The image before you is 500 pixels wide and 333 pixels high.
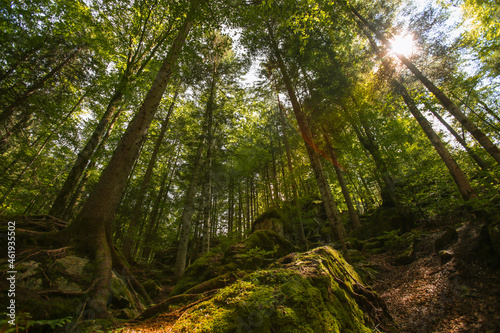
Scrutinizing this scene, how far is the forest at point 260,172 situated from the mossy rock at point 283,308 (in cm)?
2

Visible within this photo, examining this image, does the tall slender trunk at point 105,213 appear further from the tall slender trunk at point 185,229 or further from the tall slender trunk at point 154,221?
the tall slender trunk at point 154,221

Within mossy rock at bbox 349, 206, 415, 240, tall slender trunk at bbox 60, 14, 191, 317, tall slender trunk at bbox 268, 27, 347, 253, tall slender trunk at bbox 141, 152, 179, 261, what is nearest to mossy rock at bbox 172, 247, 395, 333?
tall slender trunk at bbox 60, 14, 191, 317

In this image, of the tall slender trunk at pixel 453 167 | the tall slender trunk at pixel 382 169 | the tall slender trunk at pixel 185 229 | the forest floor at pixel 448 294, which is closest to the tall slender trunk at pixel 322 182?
the forest floor at pixel 448 294

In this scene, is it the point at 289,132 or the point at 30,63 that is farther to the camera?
the point at 289,132

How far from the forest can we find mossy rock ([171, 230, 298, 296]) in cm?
6

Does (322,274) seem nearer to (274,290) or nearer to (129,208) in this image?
(274,290)

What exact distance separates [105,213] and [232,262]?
3.12 m

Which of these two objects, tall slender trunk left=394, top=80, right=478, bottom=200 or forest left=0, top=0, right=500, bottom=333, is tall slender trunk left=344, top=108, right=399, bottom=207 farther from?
tall slender trunk left=394, top=80, right=478, bottom=200

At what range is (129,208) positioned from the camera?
12469 millimetres

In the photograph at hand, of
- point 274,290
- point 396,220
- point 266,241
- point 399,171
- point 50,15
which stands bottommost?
point 274,290

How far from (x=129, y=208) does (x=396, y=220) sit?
16499mm

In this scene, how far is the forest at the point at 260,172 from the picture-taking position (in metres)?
2.47

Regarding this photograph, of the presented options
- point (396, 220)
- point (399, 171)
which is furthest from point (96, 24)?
point (396, 220)

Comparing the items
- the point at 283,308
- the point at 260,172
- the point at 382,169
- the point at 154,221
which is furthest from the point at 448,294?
the point at 260,172
